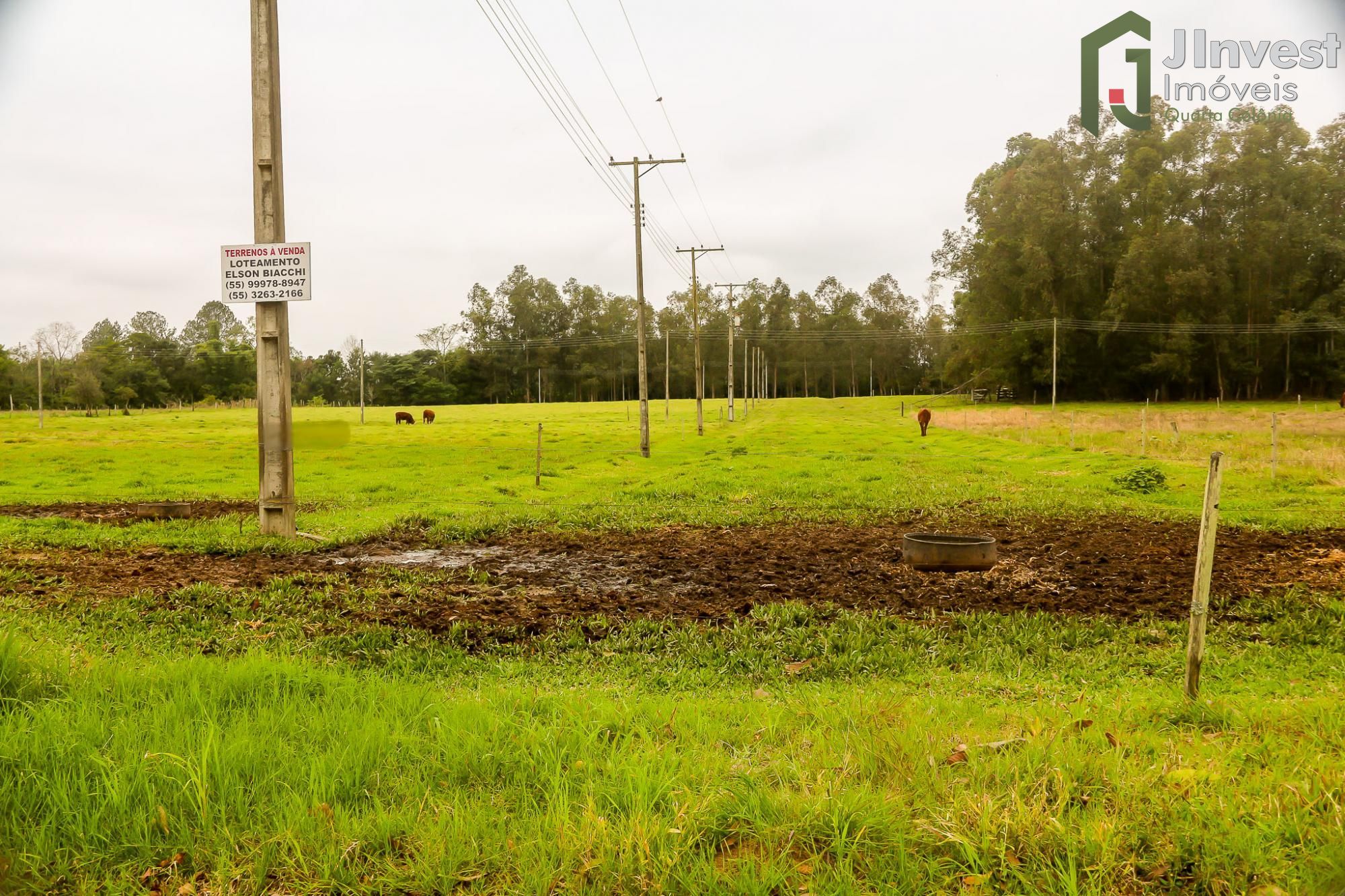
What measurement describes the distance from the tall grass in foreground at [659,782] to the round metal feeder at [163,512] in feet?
29.2

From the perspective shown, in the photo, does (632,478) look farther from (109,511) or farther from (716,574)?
(716,574)

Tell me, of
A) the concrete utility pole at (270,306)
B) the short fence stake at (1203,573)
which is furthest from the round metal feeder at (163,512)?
the short fence stake at (1203,573)

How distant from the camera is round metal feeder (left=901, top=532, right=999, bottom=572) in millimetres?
9305

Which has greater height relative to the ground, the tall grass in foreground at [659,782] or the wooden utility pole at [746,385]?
the wooden utility pole at [746,385]

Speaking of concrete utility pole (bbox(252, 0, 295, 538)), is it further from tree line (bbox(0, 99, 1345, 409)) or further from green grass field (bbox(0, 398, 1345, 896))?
tree line (bbox(0, 99, 1345, 409))

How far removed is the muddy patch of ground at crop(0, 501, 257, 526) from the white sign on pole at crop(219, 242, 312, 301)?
4290 mm

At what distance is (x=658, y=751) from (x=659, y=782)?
391 mm

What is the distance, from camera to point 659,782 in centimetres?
347

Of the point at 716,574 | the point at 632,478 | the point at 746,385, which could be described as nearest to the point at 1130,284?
the point at 746,385

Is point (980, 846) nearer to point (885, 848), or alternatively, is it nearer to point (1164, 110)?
point (885, 848)

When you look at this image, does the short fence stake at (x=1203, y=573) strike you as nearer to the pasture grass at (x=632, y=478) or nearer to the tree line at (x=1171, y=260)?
the pasture grass at (x=632, y=478)

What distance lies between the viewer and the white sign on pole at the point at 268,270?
11.1 meters

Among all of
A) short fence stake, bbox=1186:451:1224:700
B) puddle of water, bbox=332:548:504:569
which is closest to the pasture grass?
puddle of water, bbox=332:548:504:569

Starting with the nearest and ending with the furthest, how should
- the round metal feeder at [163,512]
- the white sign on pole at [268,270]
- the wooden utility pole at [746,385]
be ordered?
the white sign on pole at [268,270], the round metal feeder at [163,512], the wooden utility pole at [746,385]
